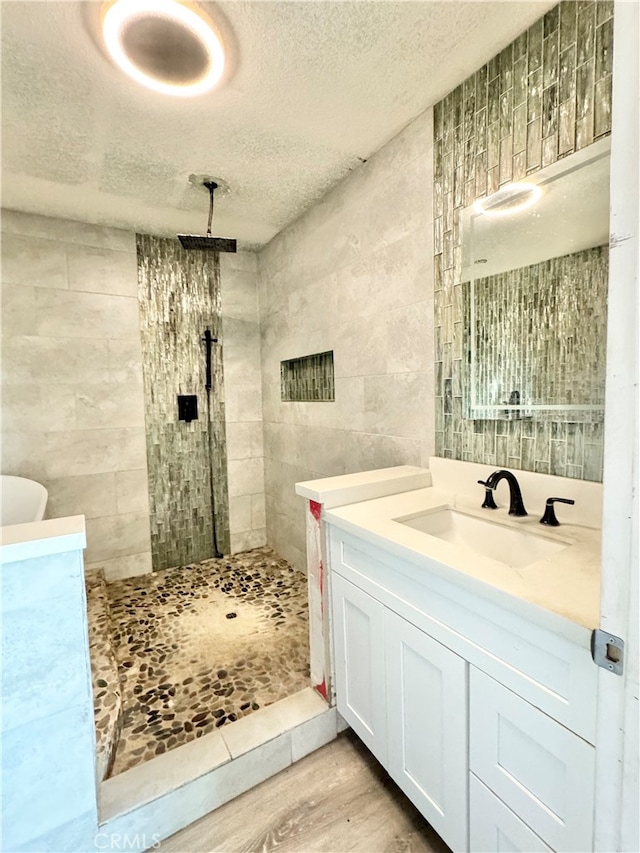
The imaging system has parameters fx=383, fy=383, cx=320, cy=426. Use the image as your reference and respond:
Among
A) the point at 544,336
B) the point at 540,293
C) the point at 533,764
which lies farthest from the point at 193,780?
the point at 540,293

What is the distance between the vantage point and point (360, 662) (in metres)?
1.32

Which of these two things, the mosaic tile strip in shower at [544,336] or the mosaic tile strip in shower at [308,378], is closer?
the mosaic tile strip in shower at [544,336]

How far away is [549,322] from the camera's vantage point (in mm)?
1267

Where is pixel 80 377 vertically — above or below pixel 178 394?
above

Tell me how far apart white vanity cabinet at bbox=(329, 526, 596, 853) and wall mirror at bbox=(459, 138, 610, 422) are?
73cm

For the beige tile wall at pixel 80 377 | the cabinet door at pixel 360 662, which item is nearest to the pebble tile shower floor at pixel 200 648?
the cabinet door at pixel 360 662

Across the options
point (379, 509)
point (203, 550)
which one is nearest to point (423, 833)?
point (379, 509)

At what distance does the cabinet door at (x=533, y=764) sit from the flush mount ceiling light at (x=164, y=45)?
2.01 metres

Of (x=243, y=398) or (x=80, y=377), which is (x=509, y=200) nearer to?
(x=243, y=398)

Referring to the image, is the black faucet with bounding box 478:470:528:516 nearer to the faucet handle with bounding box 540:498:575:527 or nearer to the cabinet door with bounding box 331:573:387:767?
the faucet handle with bounding box 540:498:575:527

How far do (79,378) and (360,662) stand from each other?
2.49 metres

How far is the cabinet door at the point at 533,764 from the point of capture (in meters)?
0.71

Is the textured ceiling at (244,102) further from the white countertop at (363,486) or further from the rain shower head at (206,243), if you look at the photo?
the white countertop at (363,486)

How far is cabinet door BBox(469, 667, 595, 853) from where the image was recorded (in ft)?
2.31
